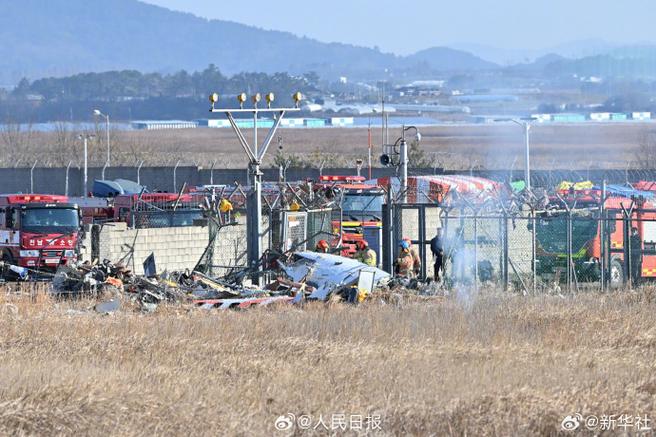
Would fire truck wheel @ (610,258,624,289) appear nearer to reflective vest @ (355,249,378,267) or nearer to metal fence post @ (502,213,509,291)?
metal fence post @ (502,213,509,291)

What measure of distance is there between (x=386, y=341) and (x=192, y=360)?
2706mm

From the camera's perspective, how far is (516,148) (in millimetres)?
75000

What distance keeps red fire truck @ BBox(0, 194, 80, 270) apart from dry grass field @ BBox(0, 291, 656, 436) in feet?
27.8

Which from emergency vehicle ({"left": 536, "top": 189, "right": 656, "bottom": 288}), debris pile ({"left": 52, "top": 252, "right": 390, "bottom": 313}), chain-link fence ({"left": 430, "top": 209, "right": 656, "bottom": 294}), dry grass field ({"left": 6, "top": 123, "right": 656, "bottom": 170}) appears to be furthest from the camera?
dry grass field ({"left": 6, "top": 123, "right": 656, "bottom": 170})

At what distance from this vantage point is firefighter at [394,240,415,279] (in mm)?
23938

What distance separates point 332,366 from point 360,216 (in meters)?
17.1

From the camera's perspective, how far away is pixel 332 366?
14125mm

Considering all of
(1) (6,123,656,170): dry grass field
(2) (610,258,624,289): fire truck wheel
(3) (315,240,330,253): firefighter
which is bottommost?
(2) (610,258,624,289): fire truck wheel

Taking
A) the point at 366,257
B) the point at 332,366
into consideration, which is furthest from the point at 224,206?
the point at 332,366

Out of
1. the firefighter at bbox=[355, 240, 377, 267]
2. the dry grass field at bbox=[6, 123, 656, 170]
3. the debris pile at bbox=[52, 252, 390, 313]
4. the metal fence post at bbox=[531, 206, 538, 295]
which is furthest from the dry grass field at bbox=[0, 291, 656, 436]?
the dry grass field at bbox=[6, 123, 656, 170]

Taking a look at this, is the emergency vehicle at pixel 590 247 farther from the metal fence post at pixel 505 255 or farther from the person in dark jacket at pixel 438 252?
the person in dark jacket at pixel 438 252

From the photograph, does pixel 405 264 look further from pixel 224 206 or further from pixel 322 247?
pixel 224 206

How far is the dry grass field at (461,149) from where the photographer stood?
68.5m

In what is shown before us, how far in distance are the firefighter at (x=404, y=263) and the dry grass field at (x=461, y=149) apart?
31.8m
